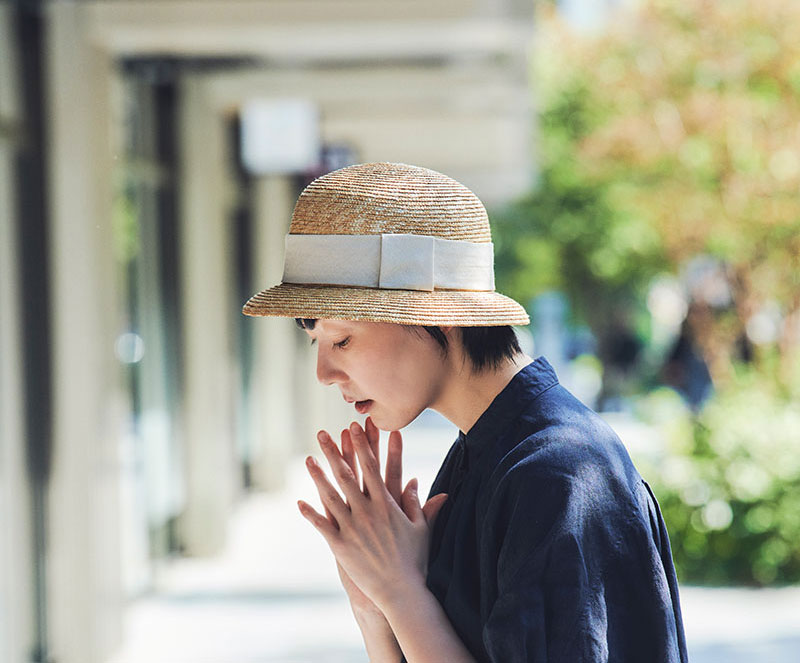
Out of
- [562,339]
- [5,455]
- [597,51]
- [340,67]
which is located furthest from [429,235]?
[562,339]

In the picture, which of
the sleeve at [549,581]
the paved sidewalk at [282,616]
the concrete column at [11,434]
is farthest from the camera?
the paved sidewalk at [282,616]

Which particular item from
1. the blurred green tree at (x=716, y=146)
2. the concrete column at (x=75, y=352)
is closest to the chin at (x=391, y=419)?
the concrete column at (x=75, y=352)

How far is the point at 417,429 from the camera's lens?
1758cm

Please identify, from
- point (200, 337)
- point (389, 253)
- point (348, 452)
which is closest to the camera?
point (389, 253)

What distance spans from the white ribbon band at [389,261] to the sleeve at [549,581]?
31 centimetres

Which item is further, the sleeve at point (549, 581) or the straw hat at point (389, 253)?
the straw hat at point (389, 253)

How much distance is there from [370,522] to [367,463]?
0.08 meters

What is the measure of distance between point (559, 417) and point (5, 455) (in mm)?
4219

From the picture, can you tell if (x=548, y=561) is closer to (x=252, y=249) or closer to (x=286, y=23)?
(x=286, y=23)

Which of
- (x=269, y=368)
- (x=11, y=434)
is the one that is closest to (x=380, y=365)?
(x=11, y=434)

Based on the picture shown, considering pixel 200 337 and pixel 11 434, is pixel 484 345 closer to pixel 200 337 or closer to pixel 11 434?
pixel 11 434

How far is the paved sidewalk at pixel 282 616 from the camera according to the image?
6258 millimetres

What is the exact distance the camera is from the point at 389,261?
1535mm

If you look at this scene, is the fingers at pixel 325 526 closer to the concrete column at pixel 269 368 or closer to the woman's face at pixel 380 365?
the woman's face at pixel 380 365
